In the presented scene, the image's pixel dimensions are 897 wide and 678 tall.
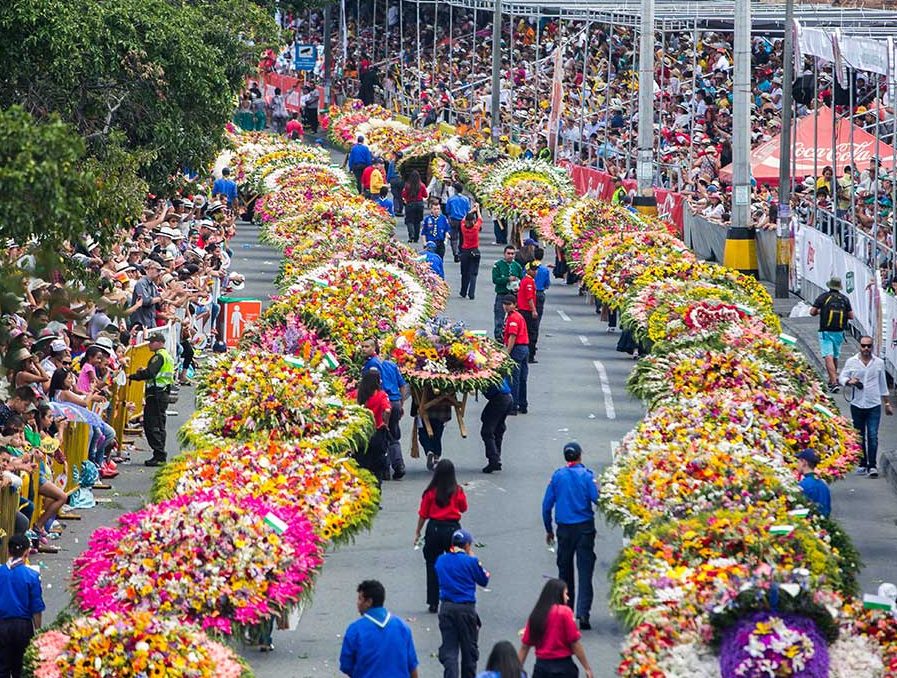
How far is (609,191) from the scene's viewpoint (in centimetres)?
4650

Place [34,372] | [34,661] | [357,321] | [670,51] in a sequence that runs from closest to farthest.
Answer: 1. [34,661]
2. [34,372]
3. [357,321]
4. [670,51]

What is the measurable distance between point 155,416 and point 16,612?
8620 millimetres

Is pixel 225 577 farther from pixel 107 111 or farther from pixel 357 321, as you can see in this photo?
pixel 107 111

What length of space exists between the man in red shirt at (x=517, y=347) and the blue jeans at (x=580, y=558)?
742 centimetres

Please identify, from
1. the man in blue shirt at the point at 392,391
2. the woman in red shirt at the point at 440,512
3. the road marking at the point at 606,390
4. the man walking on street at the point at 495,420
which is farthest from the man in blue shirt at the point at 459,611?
the road marking at the point at 606,390

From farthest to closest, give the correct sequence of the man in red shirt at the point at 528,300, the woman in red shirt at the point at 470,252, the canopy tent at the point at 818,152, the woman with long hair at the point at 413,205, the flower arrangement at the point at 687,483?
1. the woman with long hair at the point at 413,205
2. the canopy tent at the point at 818,152
3. the woman in red shirt at the point at 470,252
4. the man in red shirt at the point at 528,300
5. the flower arrangement at the point at 687,483

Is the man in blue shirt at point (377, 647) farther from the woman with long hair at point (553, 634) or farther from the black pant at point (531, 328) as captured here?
the black pant at point (531, 328)

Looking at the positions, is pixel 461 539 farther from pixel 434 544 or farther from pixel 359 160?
pixel 359 160

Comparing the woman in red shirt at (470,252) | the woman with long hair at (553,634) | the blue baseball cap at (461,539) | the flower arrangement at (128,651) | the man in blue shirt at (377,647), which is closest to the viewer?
the flower arrangement at (128,651)

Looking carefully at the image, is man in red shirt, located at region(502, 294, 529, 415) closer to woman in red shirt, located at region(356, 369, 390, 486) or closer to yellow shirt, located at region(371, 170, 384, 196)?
woman in red shirt, located at region(356, 369, 390, 486)

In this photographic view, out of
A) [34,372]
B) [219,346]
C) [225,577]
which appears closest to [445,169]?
[219,346]

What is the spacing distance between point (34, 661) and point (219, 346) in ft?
53.9

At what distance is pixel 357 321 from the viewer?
25000 millimetres

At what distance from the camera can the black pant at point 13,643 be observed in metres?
14.2
